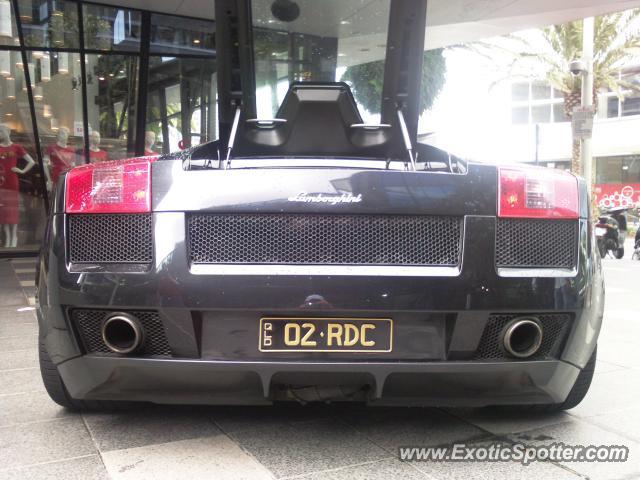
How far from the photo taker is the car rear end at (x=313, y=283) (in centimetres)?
228

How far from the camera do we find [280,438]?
2668 millimetres

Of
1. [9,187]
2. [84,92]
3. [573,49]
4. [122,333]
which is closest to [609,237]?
[573,49]

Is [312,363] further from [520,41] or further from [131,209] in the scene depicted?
[520,41]

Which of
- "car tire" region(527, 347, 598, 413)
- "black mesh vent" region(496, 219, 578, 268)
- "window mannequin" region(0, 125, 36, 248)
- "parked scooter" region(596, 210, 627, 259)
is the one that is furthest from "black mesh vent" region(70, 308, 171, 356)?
"parked scooter" region(596, 210, 627, 259)

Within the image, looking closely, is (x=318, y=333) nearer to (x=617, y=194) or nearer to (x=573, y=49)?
(x=573, y=49)

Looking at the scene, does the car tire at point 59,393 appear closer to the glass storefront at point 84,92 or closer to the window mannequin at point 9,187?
the glass storefront at point 84,92

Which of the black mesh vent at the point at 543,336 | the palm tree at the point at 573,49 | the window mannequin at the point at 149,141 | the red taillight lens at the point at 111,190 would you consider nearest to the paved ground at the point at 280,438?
the black mesh vent at the point at 543,336

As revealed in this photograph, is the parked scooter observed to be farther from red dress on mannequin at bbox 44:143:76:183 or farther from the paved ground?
the paved ground

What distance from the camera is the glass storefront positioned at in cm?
1145

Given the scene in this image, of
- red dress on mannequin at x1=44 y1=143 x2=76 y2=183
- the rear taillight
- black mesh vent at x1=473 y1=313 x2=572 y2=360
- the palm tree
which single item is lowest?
black mesh vent at x1=473 y1=313 x2=572 y2=360

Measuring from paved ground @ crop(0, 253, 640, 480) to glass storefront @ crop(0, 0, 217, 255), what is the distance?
919 centimetres

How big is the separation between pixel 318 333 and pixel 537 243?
898 millimetres

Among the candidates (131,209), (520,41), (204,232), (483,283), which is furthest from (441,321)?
(520,41)

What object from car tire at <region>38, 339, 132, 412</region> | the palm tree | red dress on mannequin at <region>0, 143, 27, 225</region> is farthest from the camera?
the palm tree
